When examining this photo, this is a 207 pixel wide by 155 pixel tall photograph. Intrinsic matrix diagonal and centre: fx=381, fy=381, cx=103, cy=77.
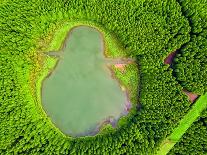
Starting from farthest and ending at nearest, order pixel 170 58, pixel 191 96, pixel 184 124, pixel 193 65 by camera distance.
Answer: pixel 170 58 < pixel 191 96 < pixel 193 65 < pixel 184 124

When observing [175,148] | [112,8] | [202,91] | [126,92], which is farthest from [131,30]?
[175,148]

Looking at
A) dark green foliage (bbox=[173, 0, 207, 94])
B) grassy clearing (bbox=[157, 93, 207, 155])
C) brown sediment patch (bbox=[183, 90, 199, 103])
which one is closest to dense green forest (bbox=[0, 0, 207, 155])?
dark green foliage (bbox=[173, 0, 207, 94])

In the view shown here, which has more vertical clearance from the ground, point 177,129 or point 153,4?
point 153,4

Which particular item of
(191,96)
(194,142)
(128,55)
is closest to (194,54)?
(191,96)

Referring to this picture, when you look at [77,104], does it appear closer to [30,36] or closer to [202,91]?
[30,36]

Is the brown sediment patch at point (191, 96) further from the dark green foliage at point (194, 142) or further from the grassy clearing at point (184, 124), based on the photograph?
the dark green foliage at point (194, 142)

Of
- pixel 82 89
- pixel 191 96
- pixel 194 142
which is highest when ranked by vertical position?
pixel 191 96

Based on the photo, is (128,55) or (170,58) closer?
(170,58)

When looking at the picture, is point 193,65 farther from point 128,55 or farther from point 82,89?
point 82,89
